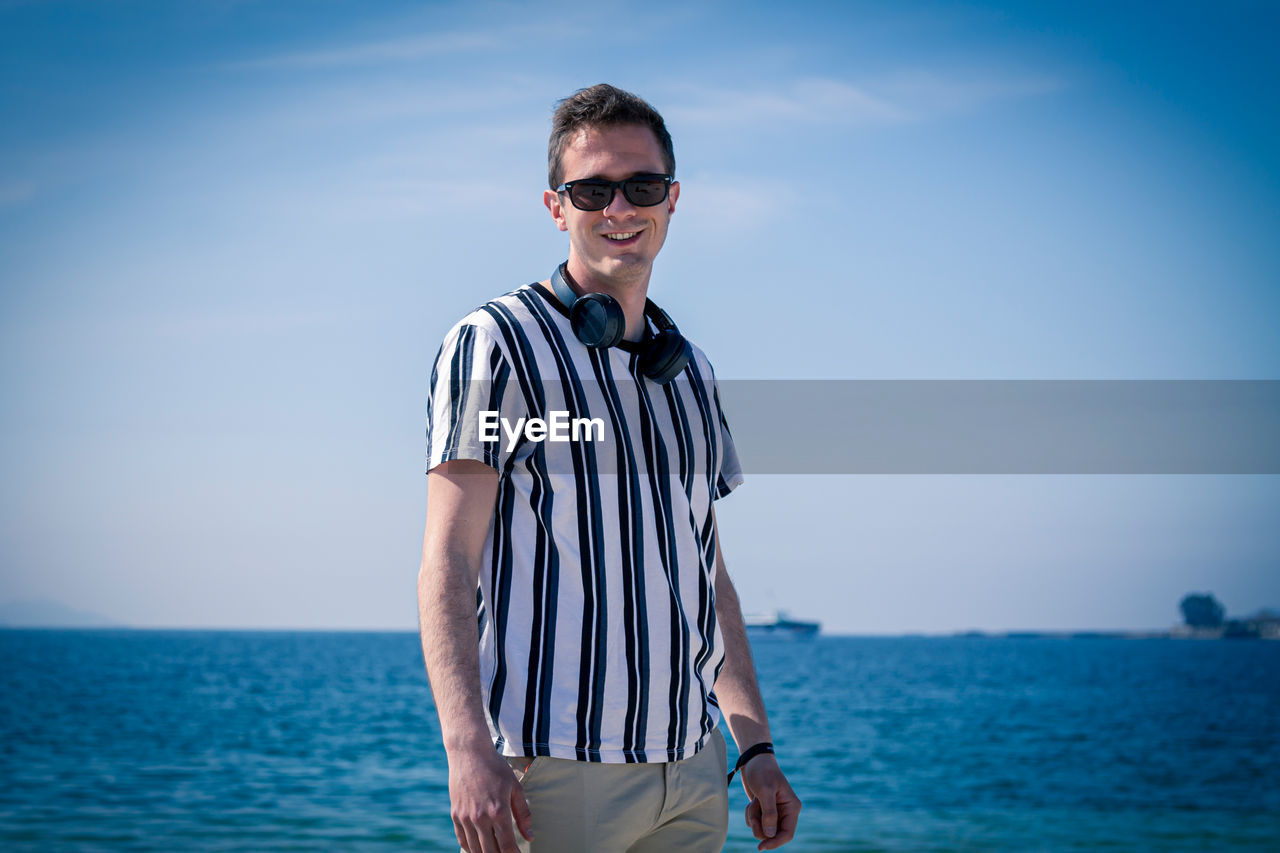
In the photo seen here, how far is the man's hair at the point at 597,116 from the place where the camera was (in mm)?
1866

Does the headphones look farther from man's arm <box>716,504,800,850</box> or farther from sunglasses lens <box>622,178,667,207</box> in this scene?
man's arm <box>716,504,800,850</box>

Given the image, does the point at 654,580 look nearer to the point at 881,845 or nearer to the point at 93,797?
the point at 881,845

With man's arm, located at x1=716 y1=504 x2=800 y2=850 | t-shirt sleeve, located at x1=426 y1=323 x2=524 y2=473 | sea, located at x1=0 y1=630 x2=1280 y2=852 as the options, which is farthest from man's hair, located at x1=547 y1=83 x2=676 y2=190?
sea, located at x1=0 y1=630 x2=1280 y2=852

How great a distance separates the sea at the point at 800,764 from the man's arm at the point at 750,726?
1034 centimetres

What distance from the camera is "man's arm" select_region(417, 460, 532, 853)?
4.65ft

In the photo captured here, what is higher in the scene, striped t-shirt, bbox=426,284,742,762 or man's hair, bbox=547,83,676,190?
man's hair, bbox=547,83,676,190

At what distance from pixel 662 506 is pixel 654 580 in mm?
129

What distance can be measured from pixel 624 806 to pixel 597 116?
3.84 ft

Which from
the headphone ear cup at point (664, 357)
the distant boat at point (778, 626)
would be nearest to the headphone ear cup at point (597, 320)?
the headphone ear cup at point (664, 357)

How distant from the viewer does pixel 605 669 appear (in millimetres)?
1614

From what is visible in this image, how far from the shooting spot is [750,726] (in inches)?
79.1

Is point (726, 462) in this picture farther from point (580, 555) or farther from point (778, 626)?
point (778, 626)

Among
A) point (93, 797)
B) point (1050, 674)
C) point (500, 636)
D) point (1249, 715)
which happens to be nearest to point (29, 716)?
point (93, 797)

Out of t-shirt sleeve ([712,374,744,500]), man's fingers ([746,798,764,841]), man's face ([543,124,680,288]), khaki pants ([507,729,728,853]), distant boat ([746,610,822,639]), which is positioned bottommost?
distant boat ([746,610,822,639])
